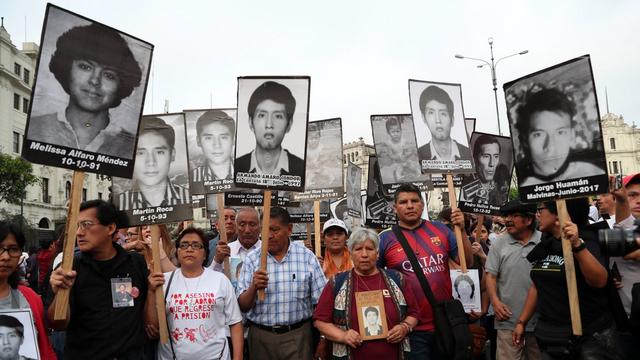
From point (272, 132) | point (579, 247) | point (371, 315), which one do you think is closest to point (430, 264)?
point (371, 315)

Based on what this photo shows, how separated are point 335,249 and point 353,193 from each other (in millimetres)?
3893

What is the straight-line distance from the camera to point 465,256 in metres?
5.47

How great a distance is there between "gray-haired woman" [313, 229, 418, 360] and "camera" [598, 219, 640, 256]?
63.9 inches

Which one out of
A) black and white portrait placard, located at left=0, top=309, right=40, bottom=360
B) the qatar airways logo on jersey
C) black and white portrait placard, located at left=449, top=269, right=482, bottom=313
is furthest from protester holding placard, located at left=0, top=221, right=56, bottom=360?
black and white portrait placard, located at left=449, top=269, right=482, bottom=313

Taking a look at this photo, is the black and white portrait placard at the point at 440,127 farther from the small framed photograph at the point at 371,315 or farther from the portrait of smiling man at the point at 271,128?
the small framed photograph at the point at 371,315

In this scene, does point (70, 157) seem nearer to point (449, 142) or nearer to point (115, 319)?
point (115, 319)

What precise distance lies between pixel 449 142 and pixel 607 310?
294 cm

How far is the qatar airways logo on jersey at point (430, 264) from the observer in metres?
4.97

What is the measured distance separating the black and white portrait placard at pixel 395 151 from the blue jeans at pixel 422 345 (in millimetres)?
4229

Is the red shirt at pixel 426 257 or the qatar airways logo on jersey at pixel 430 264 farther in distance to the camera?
the qatar airways logo on jersey at pixel 430 264

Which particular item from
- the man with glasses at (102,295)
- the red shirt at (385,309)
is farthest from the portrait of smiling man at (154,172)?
the red shirt at (385,309)

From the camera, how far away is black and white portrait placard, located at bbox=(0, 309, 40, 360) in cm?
320

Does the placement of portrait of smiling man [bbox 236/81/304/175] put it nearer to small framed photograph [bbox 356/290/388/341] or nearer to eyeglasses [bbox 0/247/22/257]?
small framed photograph [bbox 356/290/388/341]

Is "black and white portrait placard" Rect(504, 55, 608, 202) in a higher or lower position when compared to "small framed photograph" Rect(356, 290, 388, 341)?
higher
